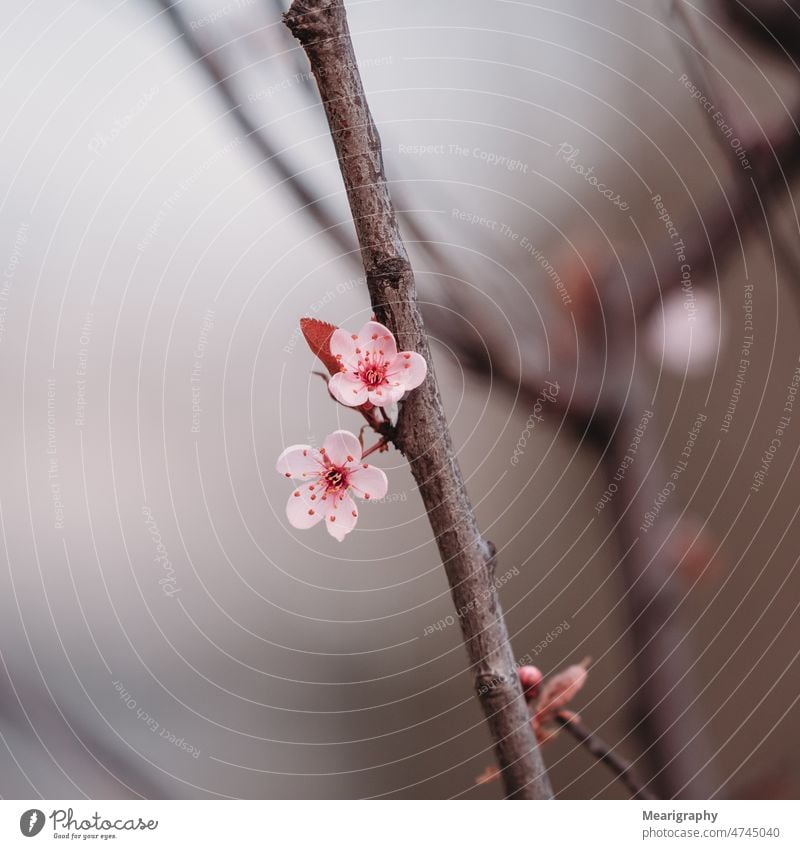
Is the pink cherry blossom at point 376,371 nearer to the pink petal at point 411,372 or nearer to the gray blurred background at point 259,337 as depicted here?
the pink petal at point 411,372

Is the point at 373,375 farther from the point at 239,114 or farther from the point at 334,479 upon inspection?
the point at 239,114

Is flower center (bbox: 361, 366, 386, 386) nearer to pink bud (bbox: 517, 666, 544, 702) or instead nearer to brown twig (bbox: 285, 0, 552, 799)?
brown twig (bbox: 285, 0, 552, 799)

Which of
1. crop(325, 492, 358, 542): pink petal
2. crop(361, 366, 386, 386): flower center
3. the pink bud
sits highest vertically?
crop(361, 366, 386, 386): flower center

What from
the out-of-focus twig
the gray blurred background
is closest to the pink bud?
the gray blurred background

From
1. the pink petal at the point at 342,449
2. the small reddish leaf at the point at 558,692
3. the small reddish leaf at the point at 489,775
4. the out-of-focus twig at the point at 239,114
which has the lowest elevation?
the small reddish leaf at the point at 489,775

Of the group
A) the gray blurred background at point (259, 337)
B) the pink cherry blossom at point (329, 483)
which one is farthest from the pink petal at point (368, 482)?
the gray blurred background at point (259, 337)
